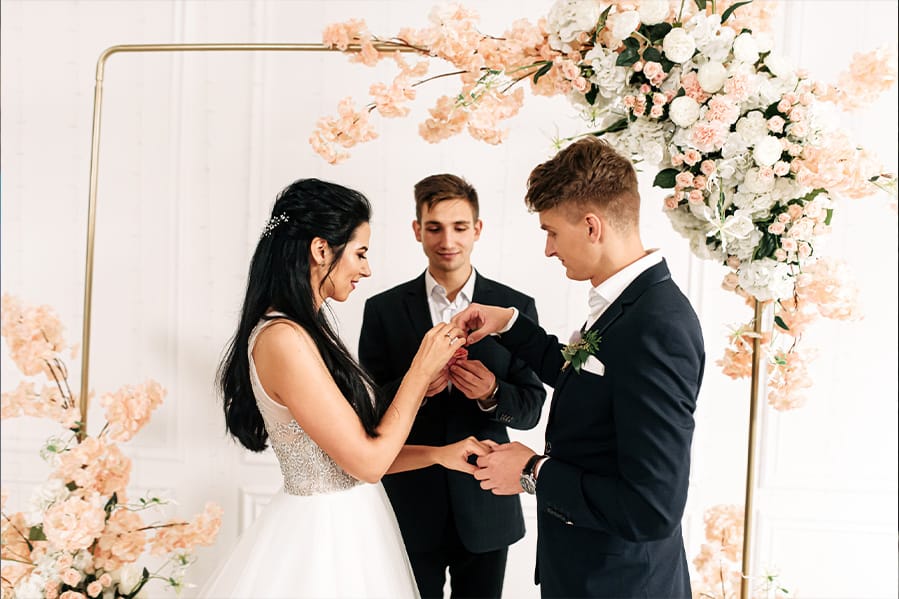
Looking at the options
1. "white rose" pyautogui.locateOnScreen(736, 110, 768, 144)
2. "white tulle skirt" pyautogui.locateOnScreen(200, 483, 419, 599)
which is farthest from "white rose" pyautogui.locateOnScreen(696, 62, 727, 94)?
"white tulle skirt" pyautogui.locateOnScreen(200, 483, 419, 599)

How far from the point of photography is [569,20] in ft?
6.75

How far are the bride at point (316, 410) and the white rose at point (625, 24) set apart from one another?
895mm

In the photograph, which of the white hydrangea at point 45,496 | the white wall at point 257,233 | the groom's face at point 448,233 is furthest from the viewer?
the white wall at point 257,233

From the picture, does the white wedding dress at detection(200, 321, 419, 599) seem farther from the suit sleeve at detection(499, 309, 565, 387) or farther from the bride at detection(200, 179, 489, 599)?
the suit sleeve at detection(499, 309, 565, 387)

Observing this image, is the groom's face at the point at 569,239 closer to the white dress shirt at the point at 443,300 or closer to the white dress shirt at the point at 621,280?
the white dress shirt at the point at 621,280

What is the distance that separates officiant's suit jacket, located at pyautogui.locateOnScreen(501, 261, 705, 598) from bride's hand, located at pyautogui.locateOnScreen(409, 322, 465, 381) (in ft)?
1.26

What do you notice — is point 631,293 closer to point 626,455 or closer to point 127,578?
point 626,455

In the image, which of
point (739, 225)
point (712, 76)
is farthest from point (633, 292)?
point (712, 76)

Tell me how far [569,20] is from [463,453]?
133 cm

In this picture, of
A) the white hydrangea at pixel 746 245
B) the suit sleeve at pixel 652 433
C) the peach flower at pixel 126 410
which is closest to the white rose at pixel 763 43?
the white hydrangea at pixel 746 245

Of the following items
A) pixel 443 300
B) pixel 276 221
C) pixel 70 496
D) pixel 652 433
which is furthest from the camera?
pixel 443 300

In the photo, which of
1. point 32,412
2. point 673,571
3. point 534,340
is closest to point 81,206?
point 32,412

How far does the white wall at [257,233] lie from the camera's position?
118 inches

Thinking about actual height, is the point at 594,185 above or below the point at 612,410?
above
